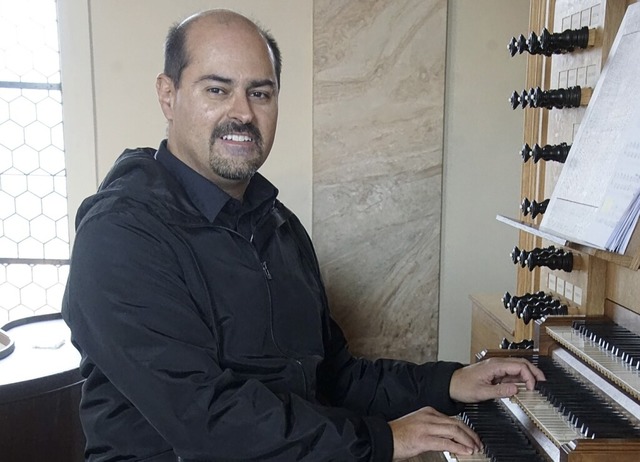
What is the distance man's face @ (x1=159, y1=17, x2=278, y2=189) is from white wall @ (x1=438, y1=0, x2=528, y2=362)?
1.69m

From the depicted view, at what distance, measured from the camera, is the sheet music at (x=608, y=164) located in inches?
47.6

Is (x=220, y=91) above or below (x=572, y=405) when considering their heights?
above

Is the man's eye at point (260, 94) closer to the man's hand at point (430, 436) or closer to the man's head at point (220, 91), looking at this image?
the man's head at point (220, 91)

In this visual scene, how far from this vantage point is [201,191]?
140cm

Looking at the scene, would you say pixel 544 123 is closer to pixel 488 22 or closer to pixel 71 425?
pixel 488 22

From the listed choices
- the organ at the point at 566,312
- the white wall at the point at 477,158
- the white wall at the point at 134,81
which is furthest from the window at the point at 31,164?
the organ at the point at 566,312

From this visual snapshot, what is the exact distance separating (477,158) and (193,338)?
2112 mm

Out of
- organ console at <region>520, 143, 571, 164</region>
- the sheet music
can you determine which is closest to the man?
the sheet music

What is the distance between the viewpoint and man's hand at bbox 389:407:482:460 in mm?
1097

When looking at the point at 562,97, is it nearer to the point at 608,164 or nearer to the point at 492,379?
the point at 608,164

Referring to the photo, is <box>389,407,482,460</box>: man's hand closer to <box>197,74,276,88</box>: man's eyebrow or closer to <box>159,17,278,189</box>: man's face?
<box>159,17,278,189</box>: man's face

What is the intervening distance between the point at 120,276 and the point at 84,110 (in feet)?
6.51

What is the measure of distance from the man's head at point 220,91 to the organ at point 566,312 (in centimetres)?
67

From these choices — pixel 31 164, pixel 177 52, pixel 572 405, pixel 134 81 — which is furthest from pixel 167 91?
pixel 31 164
